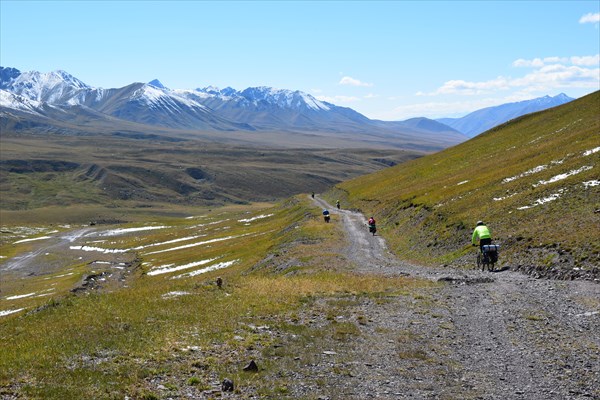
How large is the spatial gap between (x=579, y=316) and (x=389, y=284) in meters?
12.8

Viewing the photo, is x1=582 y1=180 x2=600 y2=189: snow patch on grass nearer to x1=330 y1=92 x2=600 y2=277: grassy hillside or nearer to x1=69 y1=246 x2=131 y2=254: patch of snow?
x1=330 y1=92 x2=600 y2=277: grassy hillside

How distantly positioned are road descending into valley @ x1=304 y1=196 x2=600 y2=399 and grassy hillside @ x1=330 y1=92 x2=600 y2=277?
723 cm

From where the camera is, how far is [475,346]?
19266mm

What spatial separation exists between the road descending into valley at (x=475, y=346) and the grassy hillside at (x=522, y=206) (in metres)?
7.23

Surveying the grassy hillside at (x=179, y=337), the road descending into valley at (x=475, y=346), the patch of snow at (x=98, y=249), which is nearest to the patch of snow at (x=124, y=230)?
the patch of snow at (x=98, y=249)

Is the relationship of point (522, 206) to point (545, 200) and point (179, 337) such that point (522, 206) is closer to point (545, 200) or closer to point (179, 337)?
point (545, 200)

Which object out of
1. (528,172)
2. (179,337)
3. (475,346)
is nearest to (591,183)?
(528,172)

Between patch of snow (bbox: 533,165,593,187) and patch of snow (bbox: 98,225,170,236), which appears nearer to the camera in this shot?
patch of snow (bbox: 533,165,593,187)

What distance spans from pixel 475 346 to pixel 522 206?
38738mm

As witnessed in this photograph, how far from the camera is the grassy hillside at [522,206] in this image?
37.3 m

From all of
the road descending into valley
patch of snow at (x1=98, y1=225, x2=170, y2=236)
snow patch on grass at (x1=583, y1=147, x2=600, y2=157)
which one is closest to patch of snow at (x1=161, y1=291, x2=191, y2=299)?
the road descending into valley

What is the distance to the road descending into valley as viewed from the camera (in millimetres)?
15266

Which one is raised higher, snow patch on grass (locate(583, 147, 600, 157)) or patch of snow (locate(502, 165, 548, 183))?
snow patch on grass (locate(583, 147, 600, 157))

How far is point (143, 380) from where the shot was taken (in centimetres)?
1617
